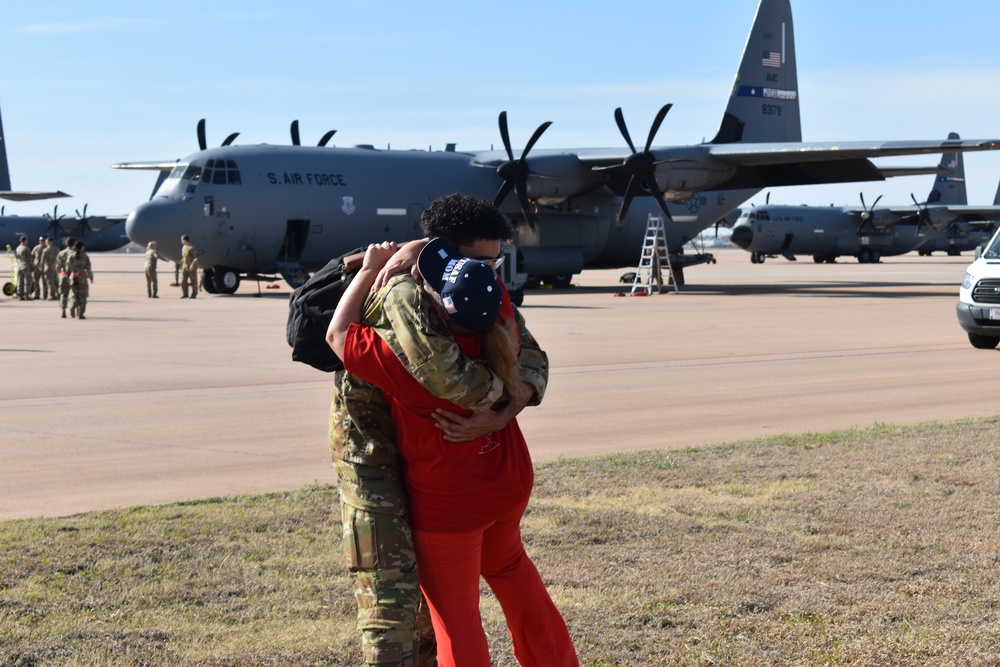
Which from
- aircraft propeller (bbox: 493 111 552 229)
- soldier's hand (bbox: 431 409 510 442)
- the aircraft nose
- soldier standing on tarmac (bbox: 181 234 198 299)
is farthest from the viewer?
aircraft propeller (bbox: 493 111 552 229)

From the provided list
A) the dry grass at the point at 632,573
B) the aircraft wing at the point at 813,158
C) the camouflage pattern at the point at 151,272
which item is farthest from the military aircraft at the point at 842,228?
the dry grass at the point at 632,573

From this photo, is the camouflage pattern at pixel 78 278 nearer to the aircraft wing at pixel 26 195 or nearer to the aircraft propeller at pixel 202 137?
the aircraft propeller at pixel 202 137

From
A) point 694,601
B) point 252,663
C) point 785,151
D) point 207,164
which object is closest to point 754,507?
point 694,601

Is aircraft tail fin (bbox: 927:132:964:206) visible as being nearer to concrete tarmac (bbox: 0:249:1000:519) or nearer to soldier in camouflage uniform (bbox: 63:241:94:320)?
concrete tarmac (bbox: 0:249:1000:519)

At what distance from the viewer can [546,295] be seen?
33938 mm

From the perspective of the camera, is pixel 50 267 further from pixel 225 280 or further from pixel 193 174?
pixel 225 280

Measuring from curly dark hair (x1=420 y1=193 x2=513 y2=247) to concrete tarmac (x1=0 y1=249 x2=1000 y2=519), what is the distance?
13.9ft

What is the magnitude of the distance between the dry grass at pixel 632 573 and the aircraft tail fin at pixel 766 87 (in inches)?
1335

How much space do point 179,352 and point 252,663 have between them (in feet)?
43.6

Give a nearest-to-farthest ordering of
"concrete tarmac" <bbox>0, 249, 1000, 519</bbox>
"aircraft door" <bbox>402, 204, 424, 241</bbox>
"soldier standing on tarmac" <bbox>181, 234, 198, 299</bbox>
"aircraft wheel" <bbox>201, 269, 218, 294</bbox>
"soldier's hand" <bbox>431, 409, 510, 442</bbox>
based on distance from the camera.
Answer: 1. "soldier's hand" <bbox>431, 409, 510, 442</bbox>
2. "concrete tarmac" <bbox>0, 249, 1000, 519</bbox>
3. "soldier standing on tarmac" <bbox>181, 234, 198, 299</bbox>
4. "aircraft wheel" <bbox>201, 269, 218, 294</bbox>
5. "aircraft door" <bbox>402, 204, 424, 241</bbox>

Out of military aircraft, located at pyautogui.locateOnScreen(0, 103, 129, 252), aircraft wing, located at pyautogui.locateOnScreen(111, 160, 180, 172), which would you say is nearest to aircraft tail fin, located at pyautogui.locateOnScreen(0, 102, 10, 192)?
military aircraft, located at pyautogui.locateOnScreen(0, 103, 129, 252)

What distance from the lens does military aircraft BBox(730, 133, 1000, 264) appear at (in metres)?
62.7

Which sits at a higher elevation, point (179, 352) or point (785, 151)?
point (785, 151)

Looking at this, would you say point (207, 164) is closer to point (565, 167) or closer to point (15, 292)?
point (15, 292)
